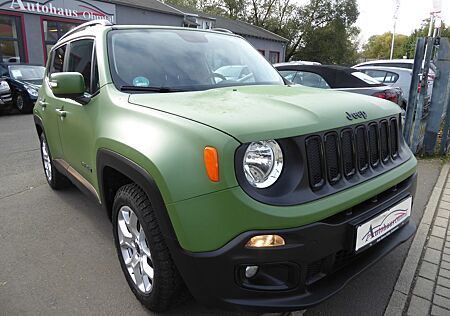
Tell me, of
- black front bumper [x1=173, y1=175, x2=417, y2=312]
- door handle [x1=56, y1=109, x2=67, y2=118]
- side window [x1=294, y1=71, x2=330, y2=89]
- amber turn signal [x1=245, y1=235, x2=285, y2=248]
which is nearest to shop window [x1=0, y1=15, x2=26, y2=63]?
side window [x1=294, y1=71, x2=330, y2=89]

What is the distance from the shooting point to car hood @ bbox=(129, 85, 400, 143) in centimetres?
184

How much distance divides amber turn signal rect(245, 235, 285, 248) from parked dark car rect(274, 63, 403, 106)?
190 inches

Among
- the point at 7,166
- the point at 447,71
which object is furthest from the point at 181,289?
the point at 447,71

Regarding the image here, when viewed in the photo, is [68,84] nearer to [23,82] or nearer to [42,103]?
[42,103]

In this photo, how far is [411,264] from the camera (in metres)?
2.92

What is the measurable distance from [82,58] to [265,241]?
7.98 feet

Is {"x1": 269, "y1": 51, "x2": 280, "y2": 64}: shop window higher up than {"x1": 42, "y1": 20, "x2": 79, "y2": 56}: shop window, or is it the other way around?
{"x1": 42, "y1": 20, "x2": 79, "y2": 56}: shop window

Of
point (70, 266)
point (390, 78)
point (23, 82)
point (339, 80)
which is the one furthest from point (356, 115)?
point (23, 82)

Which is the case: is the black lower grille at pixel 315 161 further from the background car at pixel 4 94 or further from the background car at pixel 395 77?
the background car at pixel 4 94

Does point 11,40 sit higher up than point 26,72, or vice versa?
point 11,40

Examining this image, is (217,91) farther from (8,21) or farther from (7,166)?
(8,21)

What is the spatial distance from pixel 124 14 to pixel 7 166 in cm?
1590

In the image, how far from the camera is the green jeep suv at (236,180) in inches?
69.1

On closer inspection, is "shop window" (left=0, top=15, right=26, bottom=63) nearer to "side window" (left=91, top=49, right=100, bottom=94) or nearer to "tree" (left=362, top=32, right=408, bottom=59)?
"side window" (left=91, top=49, right=100, bottom=94)
